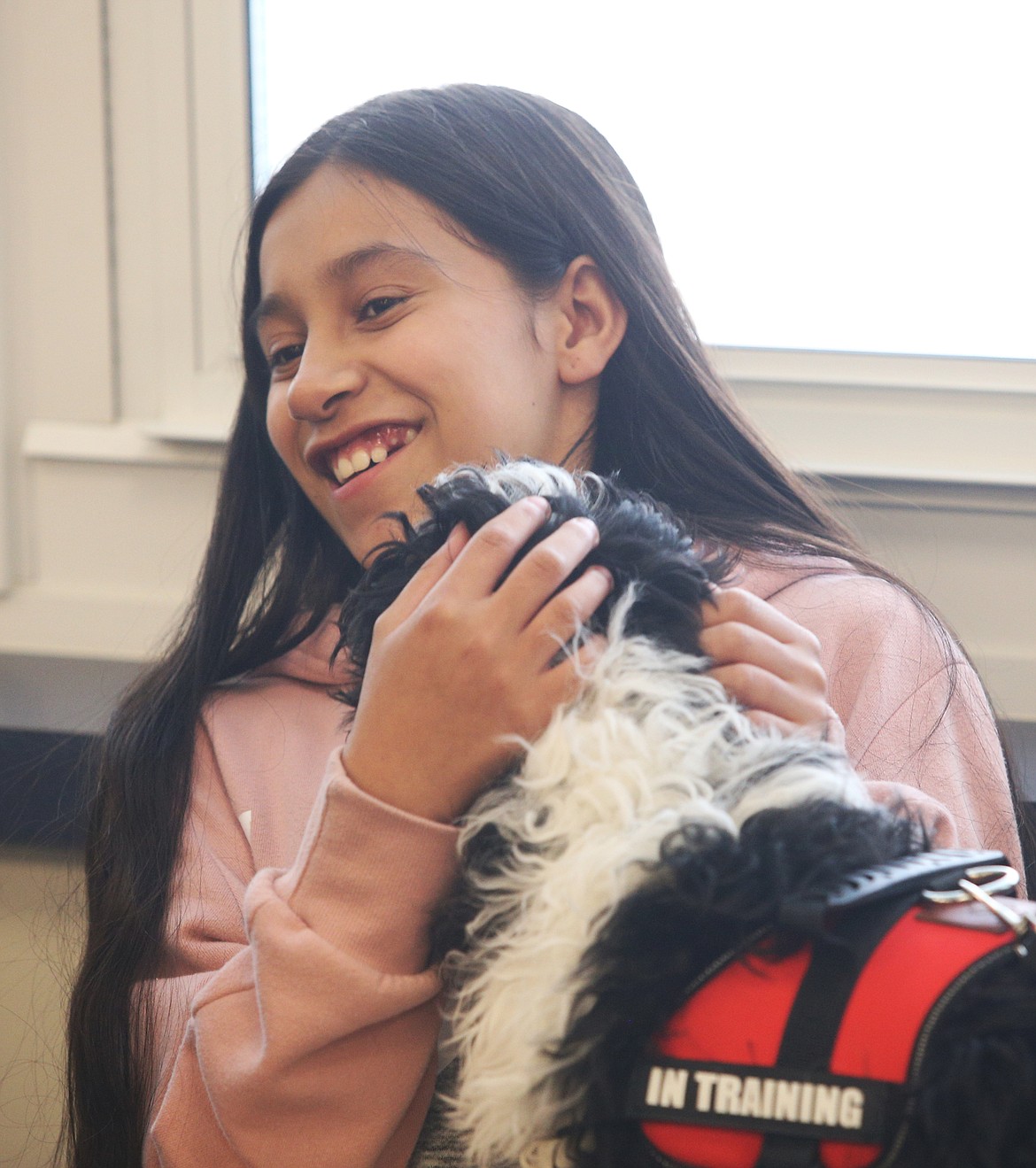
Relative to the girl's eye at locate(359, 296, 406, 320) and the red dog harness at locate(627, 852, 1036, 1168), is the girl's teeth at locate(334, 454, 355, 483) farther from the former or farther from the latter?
the red dog harness at locate(627, 852, 1036, 1168)

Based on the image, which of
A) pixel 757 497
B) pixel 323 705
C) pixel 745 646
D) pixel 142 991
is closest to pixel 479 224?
pixel 757 497

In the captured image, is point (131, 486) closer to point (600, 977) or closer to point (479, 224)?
point (479, 224)

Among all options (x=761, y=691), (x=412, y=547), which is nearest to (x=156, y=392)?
(x=412, y=547)

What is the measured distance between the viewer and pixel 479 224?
1104mm

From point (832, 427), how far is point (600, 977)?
1.02 metres

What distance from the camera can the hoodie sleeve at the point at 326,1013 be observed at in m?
0.71

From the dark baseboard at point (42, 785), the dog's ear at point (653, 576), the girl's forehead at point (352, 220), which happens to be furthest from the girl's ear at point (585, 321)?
the dark baseboard at point (42, 785)

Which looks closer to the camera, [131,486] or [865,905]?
[865,905]

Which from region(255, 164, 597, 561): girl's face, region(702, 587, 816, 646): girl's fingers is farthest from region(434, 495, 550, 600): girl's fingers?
region(255, 164, 597, 561): girl's face

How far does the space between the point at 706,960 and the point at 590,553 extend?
0.26 metres

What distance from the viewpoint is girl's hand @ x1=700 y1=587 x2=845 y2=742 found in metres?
0.67

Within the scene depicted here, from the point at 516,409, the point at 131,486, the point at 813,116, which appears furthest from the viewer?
the point at 131,486

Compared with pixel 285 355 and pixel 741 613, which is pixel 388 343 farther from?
pixel 741 613

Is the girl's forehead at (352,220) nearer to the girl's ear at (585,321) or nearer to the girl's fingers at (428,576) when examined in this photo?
the girl's ear at (585,321)
